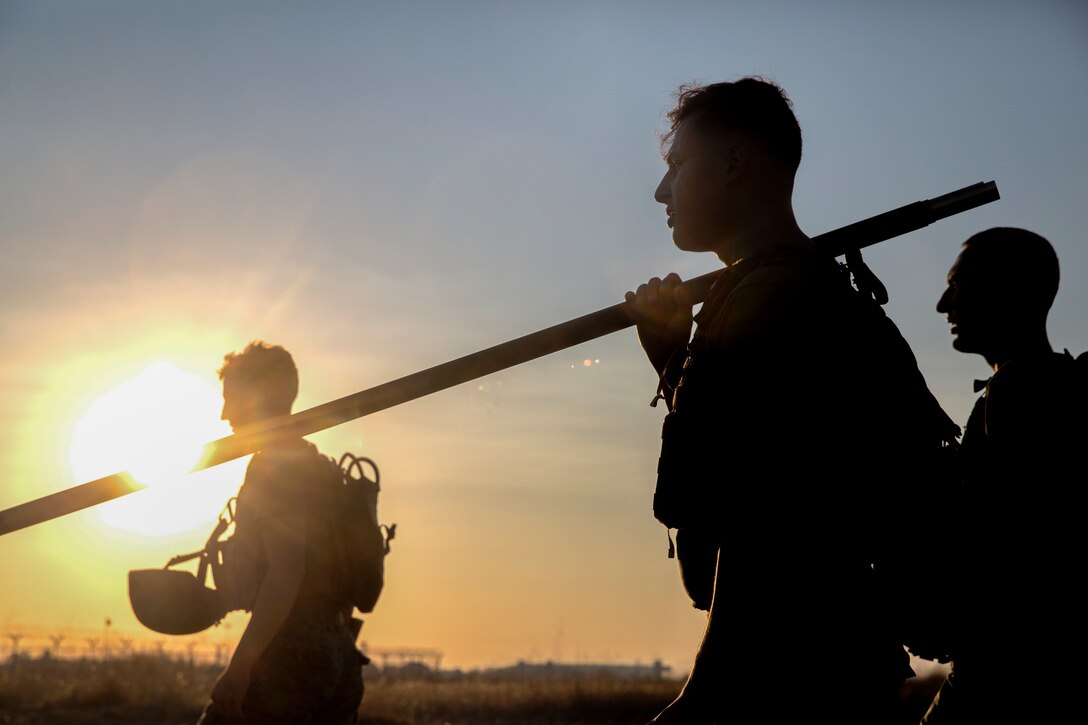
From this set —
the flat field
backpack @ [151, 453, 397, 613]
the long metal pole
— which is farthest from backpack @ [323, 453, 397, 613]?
the flat field

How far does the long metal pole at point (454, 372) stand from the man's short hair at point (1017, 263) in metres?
0.76

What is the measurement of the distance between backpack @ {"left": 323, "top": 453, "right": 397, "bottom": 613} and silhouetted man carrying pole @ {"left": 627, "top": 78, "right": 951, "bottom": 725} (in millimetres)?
2799

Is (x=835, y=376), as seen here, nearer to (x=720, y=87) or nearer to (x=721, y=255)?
(x=721, y=255)

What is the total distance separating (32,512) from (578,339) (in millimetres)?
1468

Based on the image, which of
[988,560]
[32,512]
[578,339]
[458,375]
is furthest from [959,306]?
[32,512]

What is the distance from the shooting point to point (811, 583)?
204 centimetres

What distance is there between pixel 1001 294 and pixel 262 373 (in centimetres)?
312

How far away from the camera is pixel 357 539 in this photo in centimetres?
493

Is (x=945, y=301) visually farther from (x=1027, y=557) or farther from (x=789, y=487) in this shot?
(x=789, y=487)

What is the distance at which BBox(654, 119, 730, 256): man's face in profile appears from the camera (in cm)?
253

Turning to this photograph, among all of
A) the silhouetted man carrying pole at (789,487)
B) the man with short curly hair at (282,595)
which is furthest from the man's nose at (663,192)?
the man with short curly hair at (282,595)

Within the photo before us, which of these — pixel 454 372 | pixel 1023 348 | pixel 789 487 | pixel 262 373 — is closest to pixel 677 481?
pixel 789 487

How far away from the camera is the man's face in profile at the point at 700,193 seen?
8.29ft

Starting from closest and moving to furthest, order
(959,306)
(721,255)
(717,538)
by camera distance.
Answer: (717,538) < (721,255) < (959,306)
